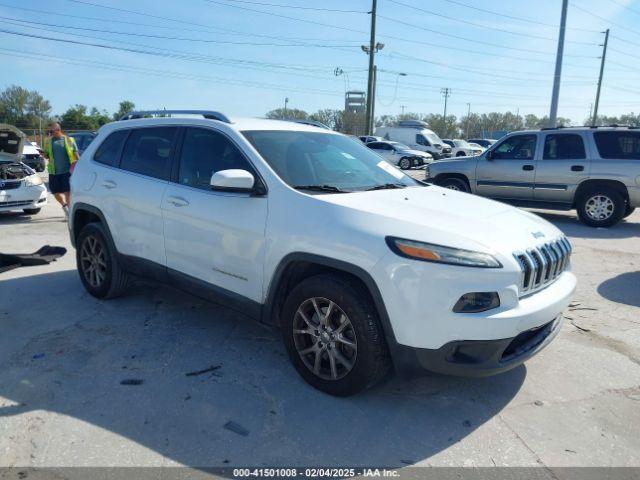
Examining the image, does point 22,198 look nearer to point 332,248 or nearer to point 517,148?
point 332,248

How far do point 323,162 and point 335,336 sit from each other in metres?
1.49

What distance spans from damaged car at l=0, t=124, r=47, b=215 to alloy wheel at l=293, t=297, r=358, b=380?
855 centimetres

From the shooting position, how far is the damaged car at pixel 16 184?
31.6 ft

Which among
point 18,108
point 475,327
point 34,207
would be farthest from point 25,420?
point 18,108

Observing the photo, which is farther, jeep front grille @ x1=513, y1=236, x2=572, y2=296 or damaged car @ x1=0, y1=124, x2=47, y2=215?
damaged car @ x1=0, y1=124, x2=47, y2=215

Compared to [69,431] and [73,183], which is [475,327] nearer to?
[69,431]

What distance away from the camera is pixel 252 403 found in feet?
10.7

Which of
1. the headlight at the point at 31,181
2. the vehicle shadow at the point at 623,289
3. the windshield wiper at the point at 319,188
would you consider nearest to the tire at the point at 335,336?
the windshield wiper at the point at 319,188

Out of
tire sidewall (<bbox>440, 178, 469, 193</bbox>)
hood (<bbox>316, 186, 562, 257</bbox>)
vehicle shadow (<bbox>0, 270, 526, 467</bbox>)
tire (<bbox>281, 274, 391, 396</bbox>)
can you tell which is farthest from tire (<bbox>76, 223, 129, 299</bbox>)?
tire sidewall (<bbox>440, 178, 469, 193</bbox>)

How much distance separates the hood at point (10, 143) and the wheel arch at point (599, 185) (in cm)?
1120

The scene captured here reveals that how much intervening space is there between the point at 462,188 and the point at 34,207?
902 centimetres

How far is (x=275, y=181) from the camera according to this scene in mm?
3562

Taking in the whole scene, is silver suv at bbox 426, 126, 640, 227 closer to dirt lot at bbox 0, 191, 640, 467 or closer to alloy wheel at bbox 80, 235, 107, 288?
dirt lot at bbox 0, 191, 640, 467

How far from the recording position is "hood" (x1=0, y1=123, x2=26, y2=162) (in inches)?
403
